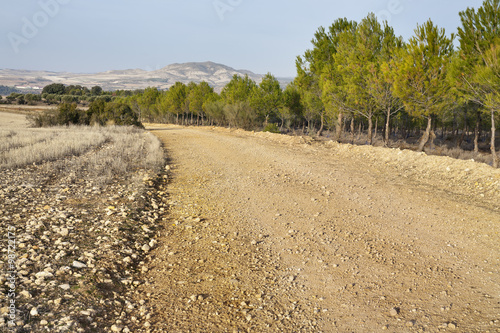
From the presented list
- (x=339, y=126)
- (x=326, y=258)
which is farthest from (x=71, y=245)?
(x=339, y=126)

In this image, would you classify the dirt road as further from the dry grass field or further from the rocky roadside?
the dry grass field

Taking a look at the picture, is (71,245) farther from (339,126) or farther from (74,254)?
(339,126)

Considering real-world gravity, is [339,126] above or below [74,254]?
above

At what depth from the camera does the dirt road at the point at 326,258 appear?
10.5 feet

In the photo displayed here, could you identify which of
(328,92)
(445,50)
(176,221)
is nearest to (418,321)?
(176,221)

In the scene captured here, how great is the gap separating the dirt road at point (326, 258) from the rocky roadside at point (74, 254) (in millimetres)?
326

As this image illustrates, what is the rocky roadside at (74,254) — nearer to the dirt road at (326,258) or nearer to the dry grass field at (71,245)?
the dry grass field at (71,245)

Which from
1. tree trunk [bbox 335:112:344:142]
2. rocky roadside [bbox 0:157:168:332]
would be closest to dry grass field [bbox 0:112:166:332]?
rocky roadside [bbox 0:157:168:332]

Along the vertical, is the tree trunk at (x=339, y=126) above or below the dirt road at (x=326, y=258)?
above

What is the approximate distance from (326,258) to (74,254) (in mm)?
3524

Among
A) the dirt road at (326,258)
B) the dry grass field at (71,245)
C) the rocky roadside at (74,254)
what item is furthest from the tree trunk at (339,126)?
the rocky roadside at (74,254)

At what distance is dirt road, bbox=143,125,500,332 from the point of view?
320cm

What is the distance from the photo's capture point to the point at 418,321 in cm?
313

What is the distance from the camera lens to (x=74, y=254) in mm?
4078
